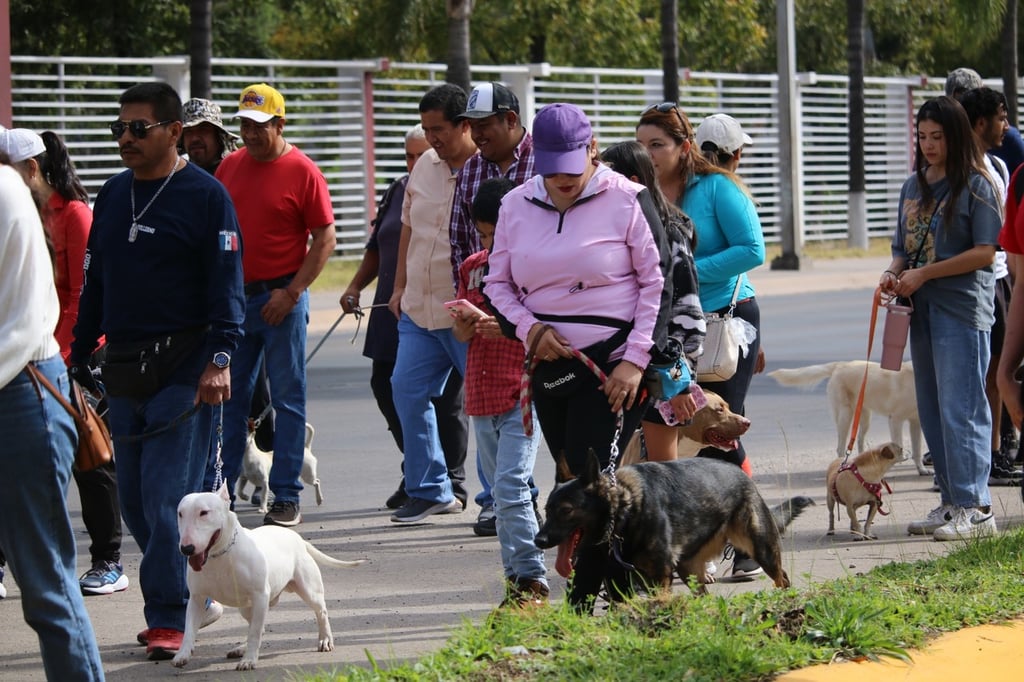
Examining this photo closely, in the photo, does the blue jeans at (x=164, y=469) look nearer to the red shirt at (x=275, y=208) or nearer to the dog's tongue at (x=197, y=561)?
the dog's tongue at (x=197, y=561)

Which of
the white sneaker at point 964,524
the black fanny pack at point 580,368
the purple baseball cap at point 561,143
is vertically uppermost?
the purple baseball cap at point 561,143

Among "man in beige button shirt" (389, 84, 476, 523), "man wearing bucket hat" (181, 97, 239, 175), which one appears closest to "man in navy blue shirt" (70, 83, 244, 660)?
"man in beige button shirt" (389, 84, 476, 523)

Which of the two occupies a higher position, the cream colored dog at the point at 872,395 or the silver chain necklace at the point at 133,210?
the silver chain necklace at the point at 133,210

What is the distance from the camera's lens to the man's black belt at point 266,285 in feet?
28.0

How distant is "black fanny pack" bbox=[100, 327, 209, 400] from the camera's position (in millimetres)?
6102

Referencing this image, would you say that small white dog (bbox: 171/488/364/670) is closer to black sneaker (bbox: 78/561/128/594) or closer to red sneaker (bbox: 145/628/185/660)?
red sneaker (bbox: 145/628/185/660)

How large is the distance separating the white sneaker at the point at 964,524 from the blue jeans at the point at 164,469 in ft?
11.5

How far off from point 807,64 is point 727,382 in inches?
1621

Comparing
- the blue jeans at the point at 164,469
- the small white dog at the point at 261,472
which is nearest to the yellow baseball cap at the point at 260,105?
the small white dog at the point at 261,472

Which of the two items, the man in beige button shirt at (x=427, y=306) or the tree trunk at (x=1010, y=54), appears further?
the tree trunk at (x=1010, y=54)

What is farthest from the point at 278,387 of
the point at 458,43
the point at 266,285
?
the point at 458,43

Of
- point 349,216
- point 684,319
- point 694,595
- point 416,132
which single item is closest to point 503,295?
point 684,319

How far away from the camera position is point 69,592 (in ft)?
15.3

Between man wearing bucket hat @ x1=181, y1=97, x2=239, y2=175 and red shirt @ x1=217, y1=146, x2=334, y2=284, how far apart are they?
0.36 meters
